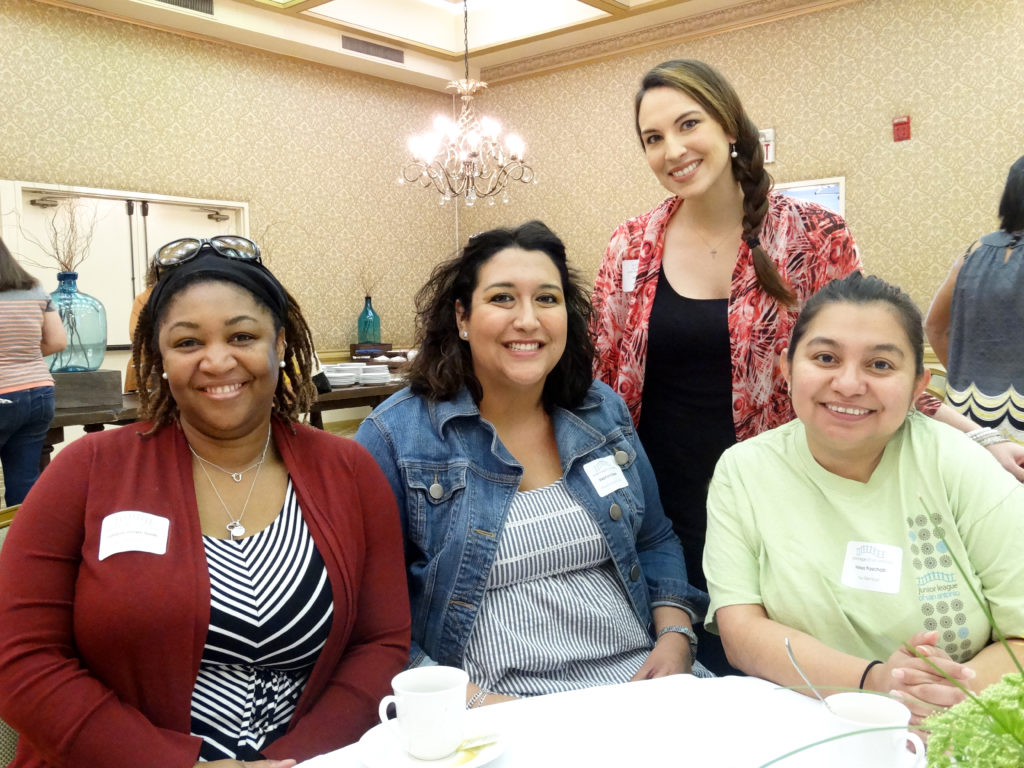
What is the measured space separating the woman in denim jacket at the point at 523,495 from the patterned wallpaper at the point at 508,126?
510 cm

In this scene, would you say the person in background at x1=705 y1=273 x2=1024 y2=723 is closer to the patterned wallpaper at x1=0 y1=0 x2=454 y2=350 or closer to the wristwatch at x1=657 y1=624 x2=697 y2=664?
the wristwatch at x1=657 y1=624 x2=697 y2=664

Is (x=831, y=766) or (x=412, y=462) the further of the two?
(x=412, y=462)

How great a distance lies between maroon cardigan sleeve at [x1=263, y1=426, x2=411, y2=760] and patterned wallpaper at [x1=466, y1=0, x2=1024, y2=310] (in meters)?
5.71

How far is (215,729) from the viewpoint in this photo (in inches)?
51.9

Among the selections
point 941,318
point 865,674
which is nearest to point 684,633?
point 865,674

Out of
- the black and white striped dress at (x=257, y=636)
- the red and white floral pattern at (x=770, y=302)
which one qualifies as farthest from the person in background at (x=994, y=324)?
the black and white striped dress at (x=257, y=636)

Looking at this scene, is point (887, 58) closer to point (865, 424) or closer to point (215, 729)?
point (865, 424)

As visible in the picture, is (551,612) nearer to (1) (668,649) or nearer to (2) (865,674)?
(1) (668,649)

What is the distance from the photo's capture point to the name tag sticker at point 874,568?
1324 millimetres

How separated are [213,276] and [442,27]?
6.99 metres

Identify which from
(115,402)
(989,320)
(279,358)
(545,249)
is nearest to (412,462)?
(279,358)

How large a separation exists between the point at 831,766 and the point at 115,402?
395 centimetres

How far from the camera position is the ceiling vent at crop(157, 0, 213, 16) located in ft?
20.3

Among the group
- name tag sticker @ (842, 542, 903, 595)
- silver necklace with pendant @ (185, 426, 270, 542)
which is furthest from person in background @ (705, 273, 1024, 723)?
silver necklace with pendant @ (185, 426, 270, 542)
